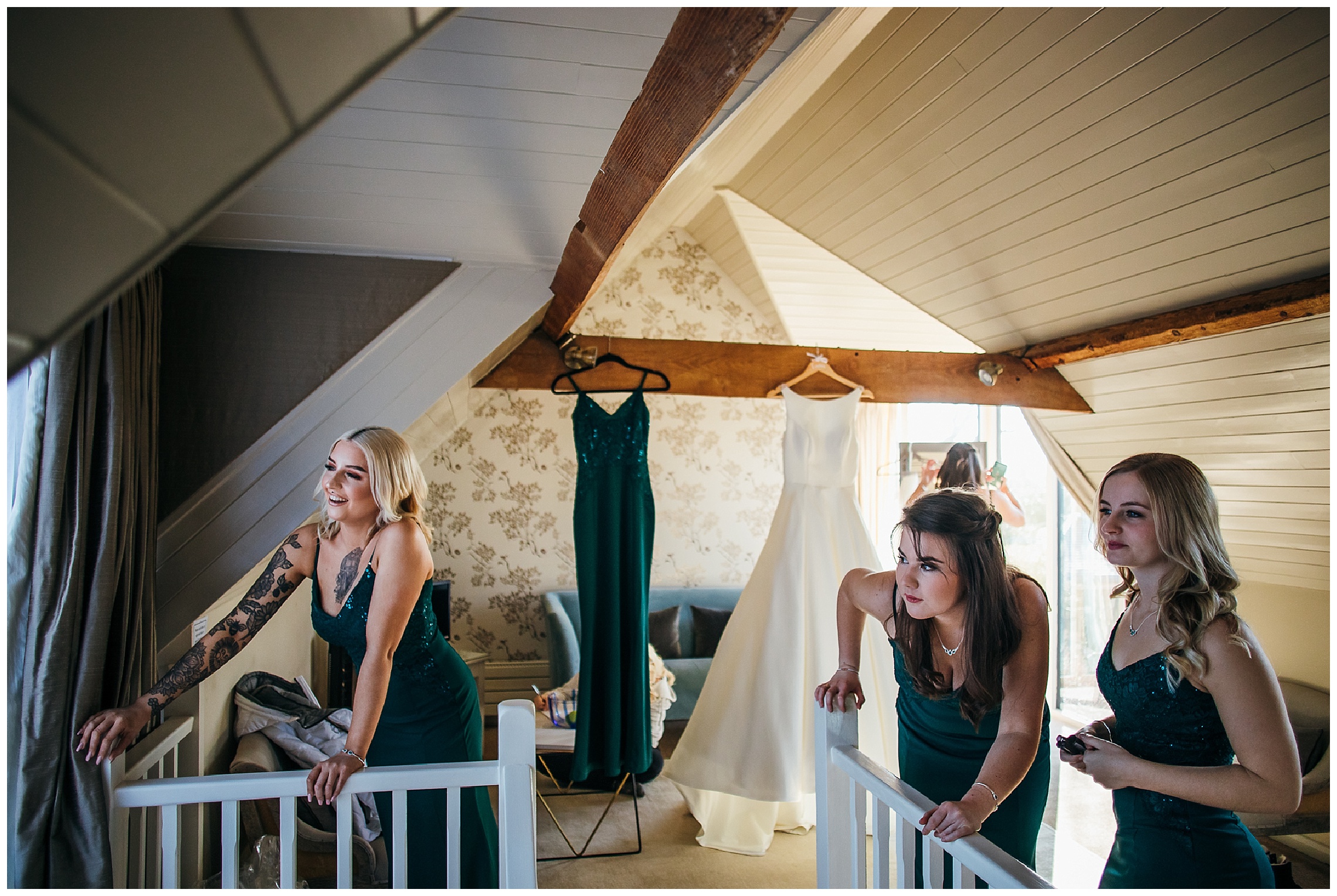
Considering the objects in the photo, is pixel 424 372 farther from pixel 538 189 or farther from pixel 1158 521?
pixel 1158 521

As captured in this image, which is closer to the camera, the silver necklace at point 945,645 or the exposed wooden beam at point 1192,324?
the silver necklace at point 945,645

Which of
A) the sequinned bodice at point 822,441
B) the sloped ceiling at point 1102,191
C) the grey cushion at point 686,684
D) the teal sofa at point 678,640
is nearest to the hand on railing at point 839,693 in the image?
the sloped ceiling at point 1102,191

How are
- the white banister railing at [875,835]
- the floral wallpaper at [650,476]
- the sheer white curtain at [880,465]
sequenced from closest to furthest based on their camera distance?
the white banister railing at [875,835], the floral wallpaper at [650,476], the sheer white curtain at [880,465]

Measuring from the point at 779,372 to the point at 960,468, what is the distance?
1.09m

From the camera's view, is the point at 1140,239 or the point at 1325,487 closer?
the point at 1140,239

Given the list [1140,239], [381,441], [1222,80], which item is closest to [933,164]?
[1140,239]

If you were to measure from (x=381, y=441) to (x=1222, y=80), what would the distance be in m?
2.10

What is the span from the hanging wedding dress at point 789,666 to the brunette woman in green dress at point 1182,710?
1.50 metres

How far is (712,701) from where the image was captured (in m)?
2.96

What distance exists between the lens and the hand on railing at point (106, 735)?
1.28 meters

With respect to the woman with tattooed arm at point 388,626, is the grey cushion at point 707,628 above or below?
below

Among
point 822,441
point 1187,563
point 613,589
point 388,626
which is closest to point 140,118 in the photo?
point 388,626

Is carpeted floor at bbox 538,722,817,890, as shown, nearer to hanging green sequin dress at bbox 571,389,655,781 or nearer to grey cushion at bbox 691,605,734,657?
hanging green sequin dress at bbox 571,389,655,781

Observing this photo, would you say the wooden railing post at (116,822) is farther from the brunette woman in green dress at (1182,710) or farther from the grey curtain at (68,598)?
the brunette woman in green dress at (1182,710)
